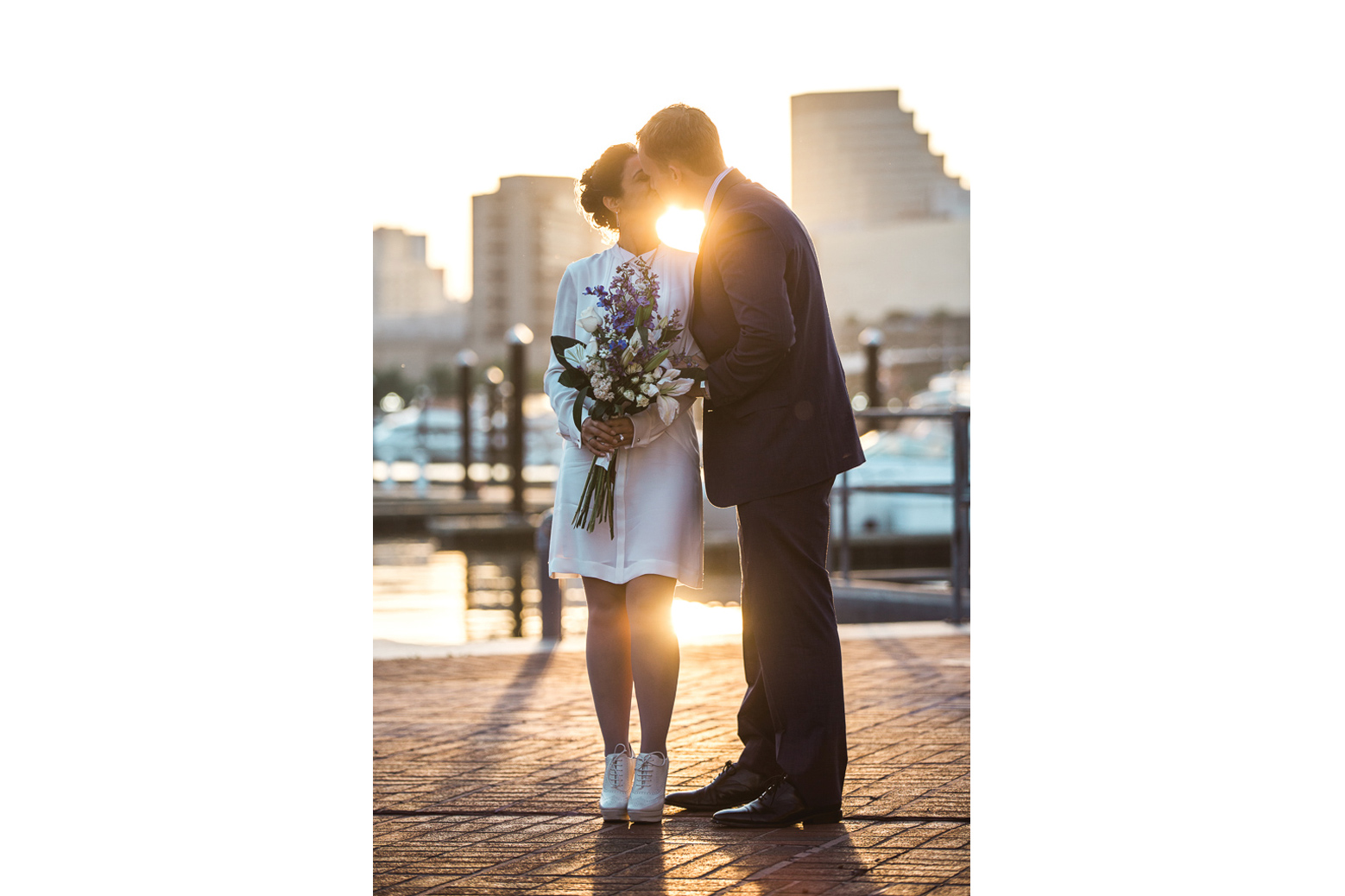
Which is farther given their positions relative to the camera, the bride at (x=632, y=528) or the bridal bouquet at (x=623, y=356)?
the bride at (x=632, y=528)

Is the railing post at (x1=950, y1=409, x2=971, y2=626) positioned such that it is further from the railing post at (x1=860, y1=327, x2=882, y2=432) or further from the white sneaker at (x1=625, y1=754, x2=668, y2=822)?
the railing post at (x1=860, y1=327, x2=882, y2=432)

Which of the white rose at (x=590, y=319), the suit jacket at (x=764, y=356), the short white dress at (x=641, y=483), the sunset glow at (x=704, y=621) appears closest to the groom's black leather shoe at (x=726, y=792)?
the short white dress at (x=641, y=483)

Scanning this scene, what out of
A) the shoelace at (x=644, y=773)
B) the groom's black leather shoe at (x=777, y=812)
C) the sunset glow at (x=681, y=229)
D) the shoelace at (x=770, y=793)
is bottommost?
the groom's black leather shoe at (x=777, y=812)

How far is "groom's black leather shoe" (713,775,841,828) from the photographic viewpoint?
3.38 meters

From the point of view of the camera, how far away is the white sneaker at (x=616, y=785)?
3500 millimetres

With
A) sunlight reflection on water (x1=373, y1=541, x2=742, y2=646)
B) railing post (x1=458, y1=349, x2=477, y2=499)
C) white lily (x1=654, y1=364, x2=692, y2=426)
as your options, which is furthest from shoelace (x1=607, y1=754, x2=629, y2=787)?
railing post (x1=458, y1=349, x2=477, y2=499)

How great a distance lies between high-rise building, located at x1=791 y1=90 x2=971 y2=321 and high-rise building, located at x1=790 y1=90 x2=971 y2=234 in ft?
0.18

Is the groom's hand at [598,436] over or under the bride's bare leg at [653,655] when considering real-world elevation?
over

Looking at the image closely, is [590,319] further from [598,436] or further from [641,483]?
[641,483]

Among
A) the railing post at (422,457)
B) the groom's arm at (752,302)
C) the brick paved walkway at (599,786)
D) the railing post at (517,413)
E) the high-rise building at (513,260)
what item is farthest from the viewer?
the high-rise building at (513,260)

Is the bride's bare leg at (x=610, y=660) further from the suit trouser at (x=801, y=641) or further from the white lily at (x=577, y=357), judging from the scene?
the white lily at (x=577, y=357)
